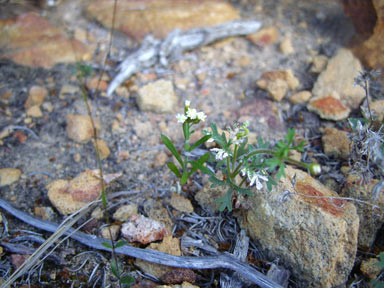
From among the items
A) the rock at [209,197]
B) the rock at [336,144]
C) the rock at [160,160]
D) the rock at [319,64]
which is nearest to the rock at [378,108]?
the rock at [336,144]

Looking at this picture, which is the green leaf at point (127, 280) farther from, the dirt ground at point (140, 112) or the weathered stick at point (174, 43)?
the weathered stick at point (174, 43)

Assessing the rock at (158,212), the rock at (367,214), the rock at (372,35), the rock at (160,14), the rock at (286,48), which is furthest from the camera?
the rock at (160,14)

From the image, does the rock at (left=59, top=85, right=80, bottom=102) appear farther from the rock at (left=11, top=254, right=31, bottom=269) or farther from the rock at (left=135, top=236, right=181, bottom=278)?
the rock at (left=135, top=236, right=181, bottom=278)

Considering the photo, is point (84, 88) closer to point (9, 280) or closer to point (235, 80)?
point (235, 80)

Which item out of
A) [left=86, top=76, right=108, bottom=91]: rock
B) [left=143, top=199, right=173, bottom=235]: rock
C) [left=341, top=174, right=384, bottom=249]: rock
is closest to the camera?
[left=341, top=174, right=384, bottom=249]: rock

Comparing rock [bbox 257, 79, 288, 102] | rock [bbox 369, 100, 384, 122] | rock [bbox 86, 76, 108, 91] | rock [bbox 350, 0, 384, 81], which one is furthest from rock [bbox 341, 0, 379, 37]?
rock [bbox 86, 76, 108, 91]

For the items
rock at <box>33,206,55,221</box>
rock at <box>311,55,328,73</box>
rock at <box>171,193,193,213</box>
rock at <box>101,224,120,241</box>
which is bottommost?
rock at <box>33,206,55,221</box>

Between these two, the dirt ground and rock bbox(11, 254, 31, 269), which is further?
the dirt ground
